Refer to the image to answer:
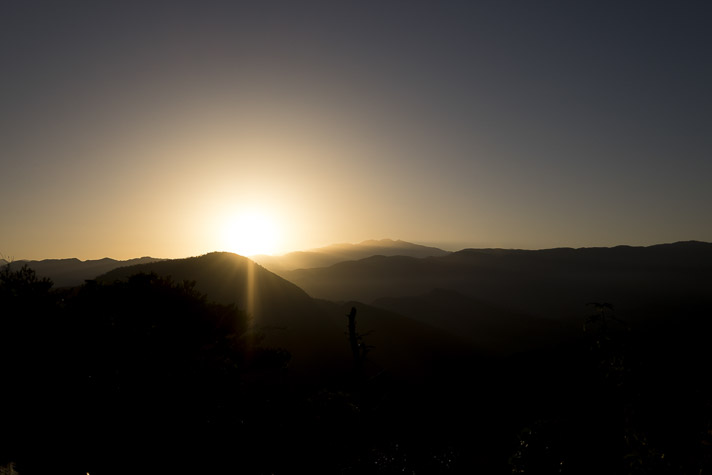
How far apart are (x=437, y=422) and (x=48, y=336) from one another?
113 ft

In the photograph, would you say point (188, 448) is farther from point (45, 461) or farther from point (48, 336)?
point (48, 336)

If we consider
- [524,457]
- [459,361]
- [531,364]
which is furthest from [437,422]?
[524,457]

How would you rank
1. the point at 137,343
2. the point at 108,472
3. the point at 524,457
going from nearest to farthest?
1. the point at 524,457
2. the point at 108,472
3. the point at 137,343

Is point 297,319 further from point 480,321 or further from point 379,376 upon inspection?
point 480,321

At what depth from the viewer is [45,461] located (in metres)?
16.0

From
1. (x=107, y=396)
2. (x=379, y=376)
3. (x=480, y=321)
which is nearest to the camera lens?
(x=379, y=376)

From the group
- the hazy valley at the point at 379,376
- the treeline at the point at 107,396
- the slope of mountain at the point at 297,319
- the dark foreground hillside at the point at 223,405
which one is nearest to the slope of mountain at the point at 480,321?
the slope of mountain at the point at 297,319

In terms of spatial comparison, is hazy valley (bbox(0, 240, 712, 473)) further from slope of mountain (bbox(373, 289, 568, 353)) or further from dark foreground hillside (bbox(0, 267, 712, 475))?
slope of mountain (bbox(373, 289, 568, 353))

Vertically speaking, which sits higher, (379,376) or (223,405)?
(379,376)

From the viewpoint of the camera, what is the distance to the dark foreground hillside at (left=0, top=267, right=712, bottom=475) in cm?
499

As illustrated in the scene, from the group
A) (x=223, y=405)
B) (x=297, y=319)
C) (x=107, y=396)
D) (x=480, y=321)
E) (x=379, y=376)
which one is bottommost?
(x=480, y=321)

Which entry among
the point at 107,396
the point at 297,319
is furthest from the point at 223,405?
the point at 297,319

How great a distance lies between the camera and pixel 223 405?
1564 centimetres

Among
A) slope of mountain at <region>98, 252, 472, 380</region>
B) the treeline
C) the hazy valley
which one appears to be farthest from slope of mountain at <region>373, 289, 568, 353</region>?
the treeline
